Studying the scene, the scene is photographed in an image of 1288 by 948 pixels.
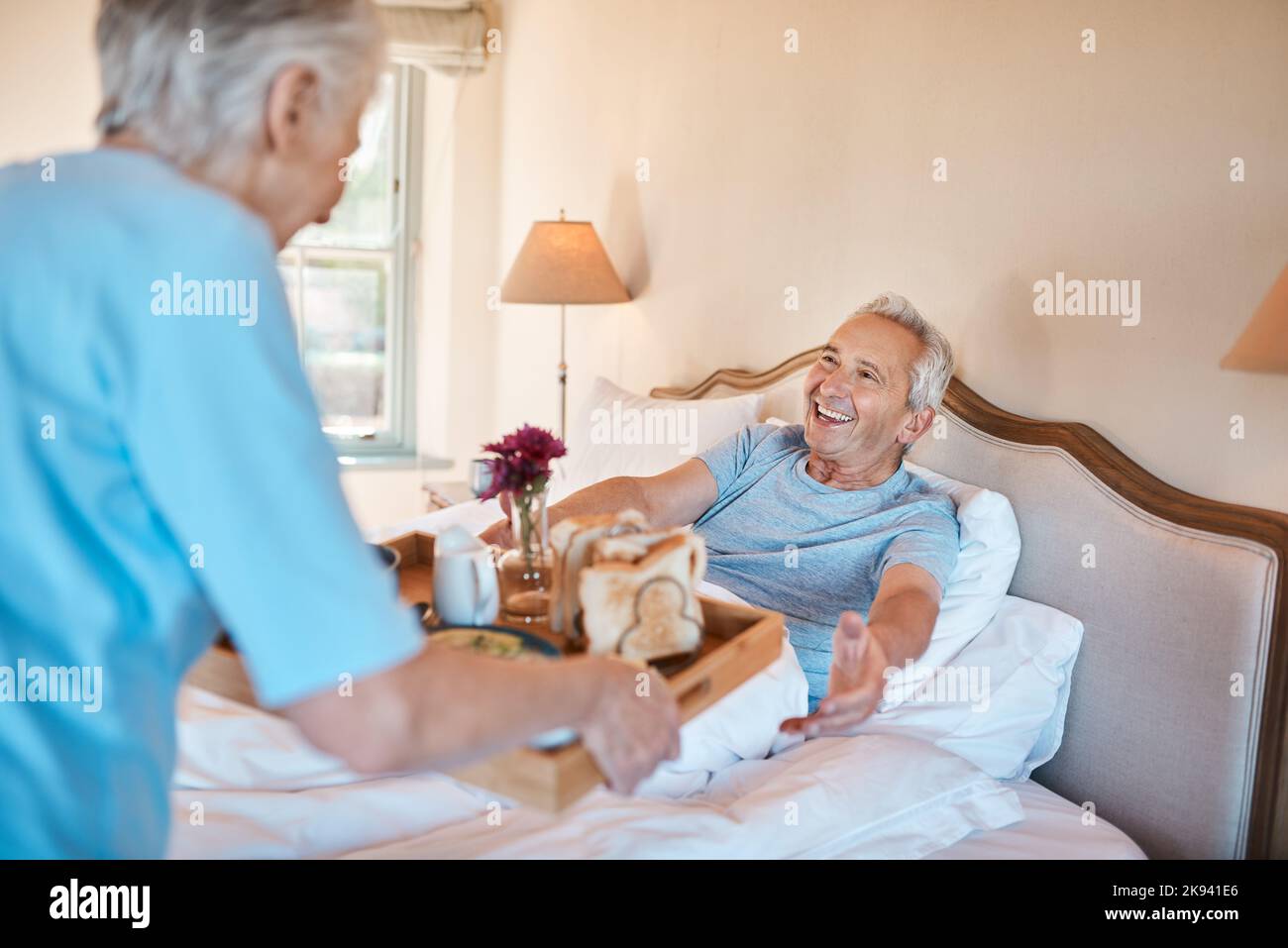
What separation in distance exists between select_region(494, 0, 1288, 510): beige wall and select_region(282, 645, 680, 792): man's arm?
1046mm

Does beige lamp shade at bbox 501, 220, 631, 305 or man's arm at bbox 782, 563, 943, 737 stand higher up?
beige lamp shade at bbox 501, 220, 631, 305

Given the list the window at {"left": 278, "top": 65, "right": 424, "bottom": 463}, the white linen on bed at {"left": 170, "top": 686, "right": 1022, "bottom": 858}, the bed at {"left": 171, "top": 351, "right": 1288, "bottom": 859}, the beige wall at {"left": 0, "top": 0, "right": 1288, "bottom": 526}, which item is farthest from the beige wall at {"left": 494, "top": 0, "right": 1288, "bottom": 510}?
the window at {"left": 278, "top": 65, "right": 424, "bottom": 463}

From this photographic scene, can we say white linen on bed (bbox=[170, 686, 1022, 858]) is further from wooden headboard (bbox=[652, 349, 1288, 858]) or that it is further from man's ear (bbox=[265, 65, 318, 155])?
man's ear (bbox=[265, 65, 318, 155])

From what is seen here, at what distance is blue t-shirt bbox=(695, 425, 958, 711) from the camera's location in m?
1.82

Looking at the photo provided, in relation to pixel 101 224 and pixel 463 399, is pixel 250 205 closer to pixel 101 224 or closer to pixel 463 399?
pixel 101 224

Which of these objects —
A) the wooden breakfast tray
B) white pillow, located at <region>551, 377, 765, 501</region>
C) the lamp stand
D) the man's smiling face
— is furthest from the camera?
the lamp stand

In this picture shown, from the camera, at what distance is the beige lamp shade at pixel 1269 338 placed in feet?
3.98

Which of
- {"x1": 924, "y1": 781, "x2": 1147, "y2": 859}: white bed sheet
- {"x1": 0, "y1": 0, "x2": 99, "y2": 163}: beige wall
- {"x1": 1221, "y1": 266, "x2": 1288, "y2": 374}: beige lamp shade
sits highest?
{"x1": 0, "y1": 0, "x2": 99, "y2": 163}: beige wall

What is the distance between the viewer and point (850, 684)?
138cm

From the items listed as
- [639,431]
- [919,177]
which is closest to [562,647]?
[919,177]

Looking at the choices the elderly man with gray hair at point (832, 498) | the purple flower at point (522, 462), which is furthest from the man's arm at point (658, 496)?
the purple flower at point (522, 462)

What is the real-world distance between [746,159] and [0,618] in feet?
7.87

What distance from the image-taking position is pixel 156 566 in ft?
2.51

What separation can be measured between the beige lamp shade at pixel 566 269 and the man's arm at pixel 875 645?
6.13 ft
